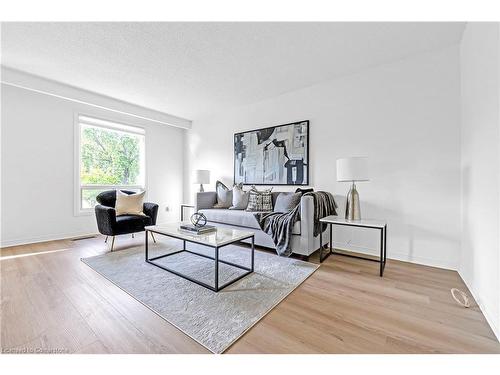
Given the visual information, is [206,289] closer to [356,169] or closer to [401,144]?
[356,169]

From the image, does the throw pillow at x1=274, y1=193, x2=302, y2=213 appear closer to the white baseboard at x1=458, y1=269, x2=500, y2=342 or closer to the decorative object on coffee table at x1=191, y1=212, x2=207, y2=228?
the decorative object on coffee table at x1=191, y1=212, x2=207, y2=228

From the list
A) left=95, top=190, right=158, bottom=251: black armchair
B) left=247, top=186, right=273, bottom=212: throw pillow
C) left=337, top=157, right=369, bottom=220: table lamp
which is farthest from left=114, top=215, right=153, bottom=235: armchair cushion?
left=337, top=157, right=369, bottom=220: table lamp

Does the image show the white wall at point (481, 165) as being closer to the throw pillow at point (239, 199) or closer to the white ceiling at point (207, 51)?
the white ceiling at point (207, 51)

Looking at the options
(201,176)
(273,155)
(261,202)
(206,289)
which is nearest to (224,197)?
(201,176)

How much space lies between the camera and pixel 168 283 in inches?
78.3

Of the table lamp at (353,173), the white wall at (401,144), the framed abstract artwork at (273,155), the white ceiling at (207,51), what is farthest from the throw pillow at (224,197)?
the table lamp at (353,173)

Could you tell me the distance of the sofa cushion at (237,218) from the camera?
2.90 meters

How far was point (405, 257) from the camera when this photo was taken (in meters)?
2.58

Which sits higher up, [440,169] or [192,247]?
[440,169]

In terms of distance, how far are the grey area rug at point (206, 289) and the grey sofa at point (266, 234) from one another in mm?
166

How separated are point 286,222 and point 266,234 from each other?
35 centimetres
